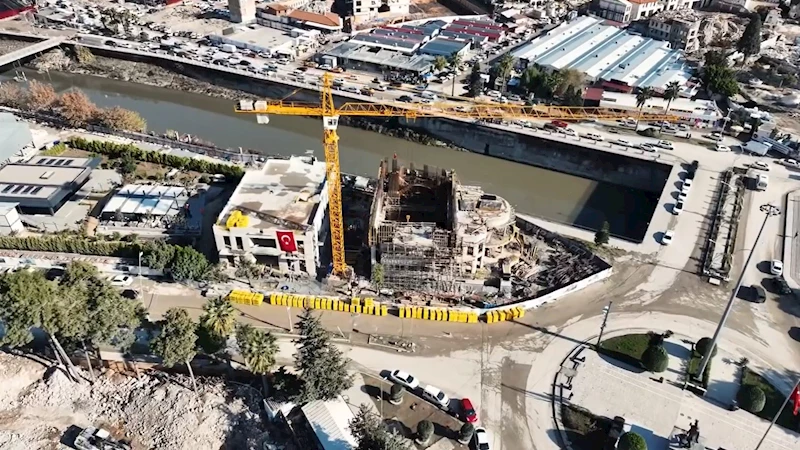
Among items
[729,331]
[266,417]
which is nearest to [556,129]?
[729,331]

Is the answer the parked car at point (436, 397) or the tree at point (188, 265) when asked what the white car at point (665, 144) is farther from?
the tree at point (188, 265)

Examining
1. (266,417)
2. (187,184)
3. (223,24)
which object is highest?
(223,24)

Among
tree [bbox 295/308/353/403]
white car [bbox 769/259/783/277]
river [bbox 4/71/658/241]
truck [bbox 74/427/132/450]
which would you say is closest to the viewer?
tree [bbox 295/308/353/403]

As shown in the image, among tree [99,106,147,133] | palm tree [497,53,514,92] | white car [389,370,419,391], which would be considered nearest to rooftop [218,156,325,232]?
white car [389,370,419,391]

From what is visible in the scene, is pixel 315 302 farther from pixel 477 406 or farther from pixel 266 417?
pixel 477 406

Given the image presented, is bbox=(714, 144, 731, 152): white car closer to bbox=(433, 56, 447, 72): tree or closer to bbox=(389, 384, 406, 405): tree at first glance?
bbox=(433, 56, 447, 72): tree

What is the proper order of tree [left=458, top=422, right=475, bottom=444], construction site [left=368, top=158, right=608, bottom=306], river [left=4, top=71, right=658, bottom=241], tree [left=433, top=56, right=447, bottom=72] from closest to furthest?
tree [left=458, top=422, right=475, bottom=444] < construction site [left=368, top=158, right=608, bottom=306] < river [left=4, top=71, right=658, bottom=241] < tree [left=433, top=56, right=447, bottom=72]

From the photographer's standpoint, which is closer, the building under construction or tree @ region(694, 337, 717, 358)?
tree @ region(694, 337, 717, 358)
